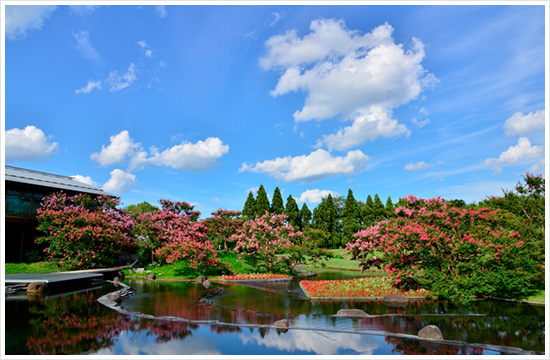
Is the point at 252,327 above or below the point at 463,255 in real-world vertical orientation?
below

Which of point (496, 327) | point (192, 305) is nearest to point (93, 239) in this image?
point (192, 305)

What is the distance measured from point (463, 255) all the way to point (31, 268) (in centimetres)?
2669

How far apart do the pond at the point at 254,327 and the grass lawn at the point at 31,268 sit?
8.83 metres

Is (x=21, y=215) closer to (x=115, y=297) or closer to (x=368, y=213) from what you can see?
(x=115, y=297)

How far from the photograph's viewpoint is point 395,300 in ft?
45.1

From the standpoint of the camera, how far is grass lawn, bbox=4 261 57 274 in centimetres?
2120

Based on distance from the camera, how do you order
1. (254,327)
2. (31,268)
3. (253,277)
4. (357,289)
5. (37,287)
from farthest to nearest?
1. (31,268)
2. (253,277)
3. (357,289)
4. (37,287)
5. (254,327)

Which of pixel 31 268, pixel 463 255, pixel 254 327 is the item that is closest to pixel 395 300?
pixel 463 255

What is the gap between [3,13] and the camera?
9.25 meters

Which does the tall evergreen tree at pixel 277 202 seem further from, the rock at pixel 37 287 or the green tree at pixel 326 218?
the rock at pixel 37 287

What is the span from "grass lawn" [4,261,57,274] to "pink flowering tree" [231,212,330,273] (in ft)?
43.3

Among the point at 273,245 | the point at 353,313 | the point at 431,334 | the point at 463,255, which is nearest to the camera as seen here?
the point at 431,334

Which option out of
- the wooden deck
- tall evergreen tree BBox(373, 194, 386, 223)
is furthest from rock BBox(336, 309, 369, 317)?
tall evergreen tree BBox(373, 194, 386, 223)

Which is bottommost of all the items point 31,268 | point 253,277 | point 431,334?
point 253,277
